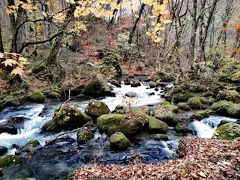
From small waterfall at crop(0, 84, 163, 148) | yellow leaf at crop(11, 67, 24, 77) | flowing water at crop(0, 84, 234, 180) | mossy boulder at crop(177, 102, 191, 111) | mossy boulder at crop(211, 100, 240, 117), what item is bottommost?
small waterfall at crop(0, 84, 163, 148)

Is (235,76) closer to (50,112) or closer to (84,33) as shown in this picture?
(50,112)

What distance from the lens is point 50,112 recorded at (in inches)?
500

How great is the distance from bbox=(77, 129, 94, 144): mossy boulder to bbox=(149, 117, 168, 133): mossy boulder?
2.16m

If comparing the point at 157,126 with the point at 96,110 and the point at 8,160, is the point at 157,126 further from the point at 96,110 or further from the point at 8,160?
the point at 8,160

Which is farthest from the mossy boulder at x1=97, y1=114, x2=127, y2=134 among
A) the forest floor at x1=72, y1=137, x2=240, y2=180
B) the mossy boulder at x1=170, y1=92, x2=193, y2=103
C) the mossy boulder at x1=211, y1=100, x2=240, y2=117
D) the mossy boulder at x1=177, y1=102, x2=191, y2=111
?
the mossy boulder at x1=170, y1=92, x2=193, y2=103

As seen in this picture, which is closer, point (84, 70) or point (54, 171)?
point (54, 171)

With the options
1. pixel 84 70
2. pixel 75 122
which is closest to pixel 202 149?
pixel 75 122

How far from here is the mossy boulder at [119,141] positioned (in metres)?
8.80

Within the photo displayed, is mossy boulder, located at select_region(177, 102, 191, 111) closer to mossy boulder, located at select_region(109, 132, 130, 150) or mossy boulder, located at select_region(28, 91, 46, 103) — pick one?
mossy boulder, located at select_region(109, 132, 130, 150)

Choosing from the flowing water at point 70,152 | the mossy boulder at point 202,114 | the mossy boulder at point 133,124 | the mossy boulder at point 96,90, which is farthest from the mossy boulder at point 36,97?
the mossy boulder at point 202,114

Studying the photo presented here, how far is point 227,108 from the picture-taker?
12.3m

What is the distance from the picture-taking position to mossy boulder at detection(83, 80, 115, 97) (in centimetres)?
1613

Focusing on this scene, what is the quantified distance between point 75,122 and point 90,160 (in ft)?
9.20

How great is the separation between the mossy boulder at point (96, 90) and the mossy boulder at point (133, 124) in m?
6.31
